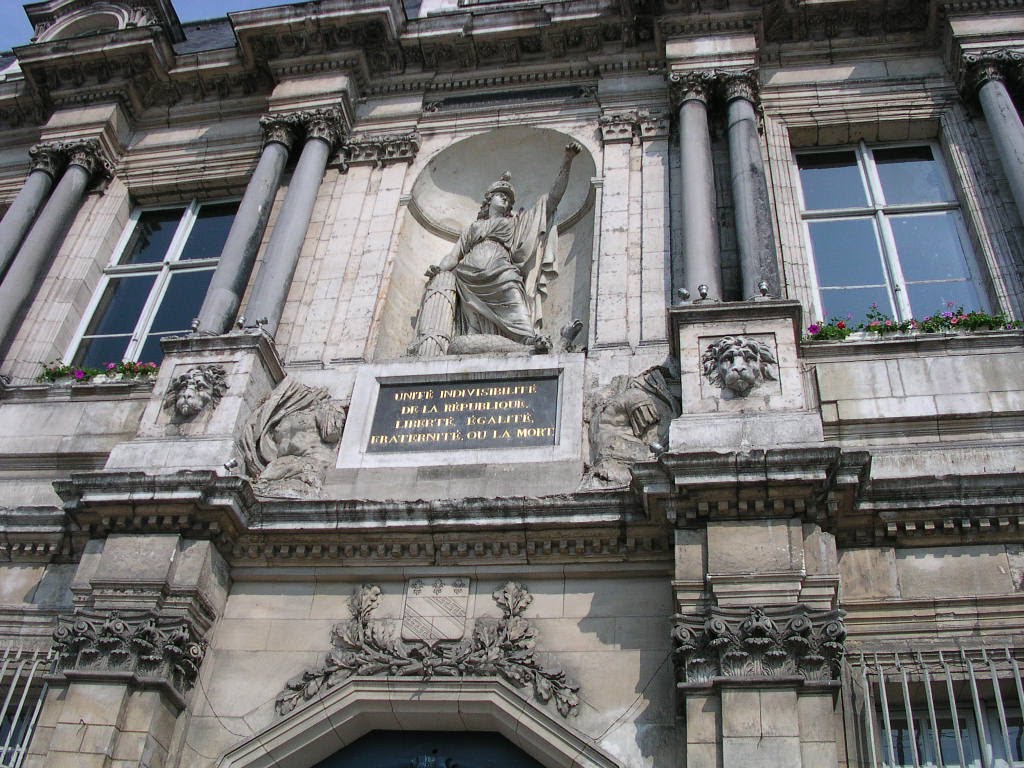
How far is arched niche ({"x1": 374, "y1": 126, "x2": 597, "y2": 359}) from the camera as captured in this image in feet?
36.4

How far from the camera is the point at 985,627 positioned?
24.3ft

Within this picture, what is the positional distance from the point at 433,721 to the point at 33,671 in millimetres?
3059

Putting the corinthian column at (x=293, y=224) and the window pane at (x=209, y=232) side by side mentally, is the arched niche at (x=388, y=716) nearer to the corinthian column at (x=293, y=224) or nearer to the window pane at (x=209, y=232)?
the corinthian column at (x=293, y=224)

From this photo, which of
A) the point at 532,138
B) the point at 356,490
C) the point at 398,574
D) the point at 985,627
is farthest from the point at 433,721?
the point at 532,138

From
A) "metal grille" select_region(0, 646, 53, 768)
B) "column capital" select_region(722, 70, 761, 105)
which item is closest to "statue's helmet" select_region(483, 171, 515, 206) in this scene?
"column capital" select_region(722, 70, 761, 105)

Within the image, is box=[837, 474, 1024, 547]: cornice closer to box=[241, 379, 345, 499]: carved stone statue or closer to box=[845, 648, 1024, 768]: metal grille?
box=[845, 648, 1024, 768]: metal grille

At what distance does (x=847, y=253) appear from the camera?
1077 cm

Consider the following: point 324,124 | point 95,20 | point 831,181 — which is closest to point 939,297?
point 831,181

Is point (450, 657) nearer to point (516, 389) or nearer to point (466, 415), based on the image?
point (466, 415)

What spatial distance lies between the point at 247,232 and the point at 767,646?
699 cm

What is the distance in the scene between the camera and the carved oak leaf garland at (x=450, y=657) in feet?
25.1

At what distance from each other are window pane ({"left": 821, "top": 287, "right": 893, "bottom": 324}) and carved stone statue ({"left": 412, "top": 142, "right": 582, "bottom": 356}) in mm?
2741

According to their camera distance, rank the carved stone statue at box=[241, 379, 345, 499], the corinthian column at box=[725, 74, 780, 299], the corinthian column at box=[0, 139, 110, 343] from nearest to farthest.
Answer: the carved stone statue at box=[241, 379, 345, 499] → the corinthian column at box=[725, 74, 780, 299] → the corinthian column at box=[0, 139, 110, 343]

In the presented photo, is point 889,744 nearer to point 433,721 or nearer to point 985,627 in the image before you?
point 985,627
